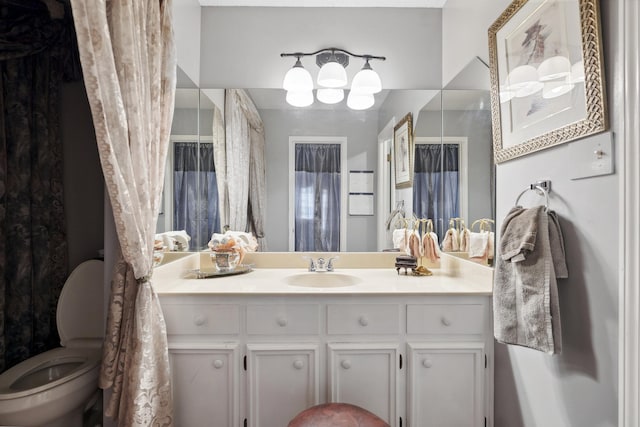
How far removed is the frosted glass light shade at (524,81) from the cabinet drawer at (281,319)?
3.95ft

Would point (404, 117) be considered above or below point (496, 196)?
above

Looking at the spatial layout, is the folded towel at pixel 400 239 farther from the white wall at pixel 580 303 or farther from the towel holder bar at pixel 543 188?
the towel holder bar at pixel 543 188

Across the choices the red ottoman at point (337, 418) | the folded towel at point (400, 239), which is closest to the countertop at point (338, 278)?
the folded towel at point (400, 239)

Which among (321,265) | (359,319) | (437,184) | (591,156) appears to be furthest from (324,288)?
(591,156)

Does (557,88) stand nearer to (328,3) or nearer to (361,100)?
(361,100)

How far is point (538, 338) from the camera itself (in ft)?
3.47

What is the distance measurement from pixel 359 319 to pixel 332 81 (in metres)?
1.35

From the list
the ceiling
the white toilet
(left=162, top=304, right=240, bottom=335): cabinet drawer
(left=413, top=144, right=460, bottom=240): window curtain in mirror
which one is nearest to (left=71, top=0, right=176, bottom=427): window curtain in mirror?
(left=162, top=304, right=240, bottom=335): cabinet drawer

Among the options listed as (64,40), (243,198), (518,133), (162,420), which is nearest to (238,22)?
(64,40)

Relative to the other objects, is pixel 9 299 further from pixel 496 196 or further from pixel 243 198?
pixel 496 196

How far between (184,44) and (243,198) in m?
0.92

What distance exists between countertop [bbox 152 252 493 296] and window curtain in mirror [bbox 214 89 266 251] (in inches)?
12.8

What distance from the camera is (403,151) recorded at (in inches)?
80.1

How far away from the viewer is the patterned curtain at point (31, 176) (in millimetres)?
1651
